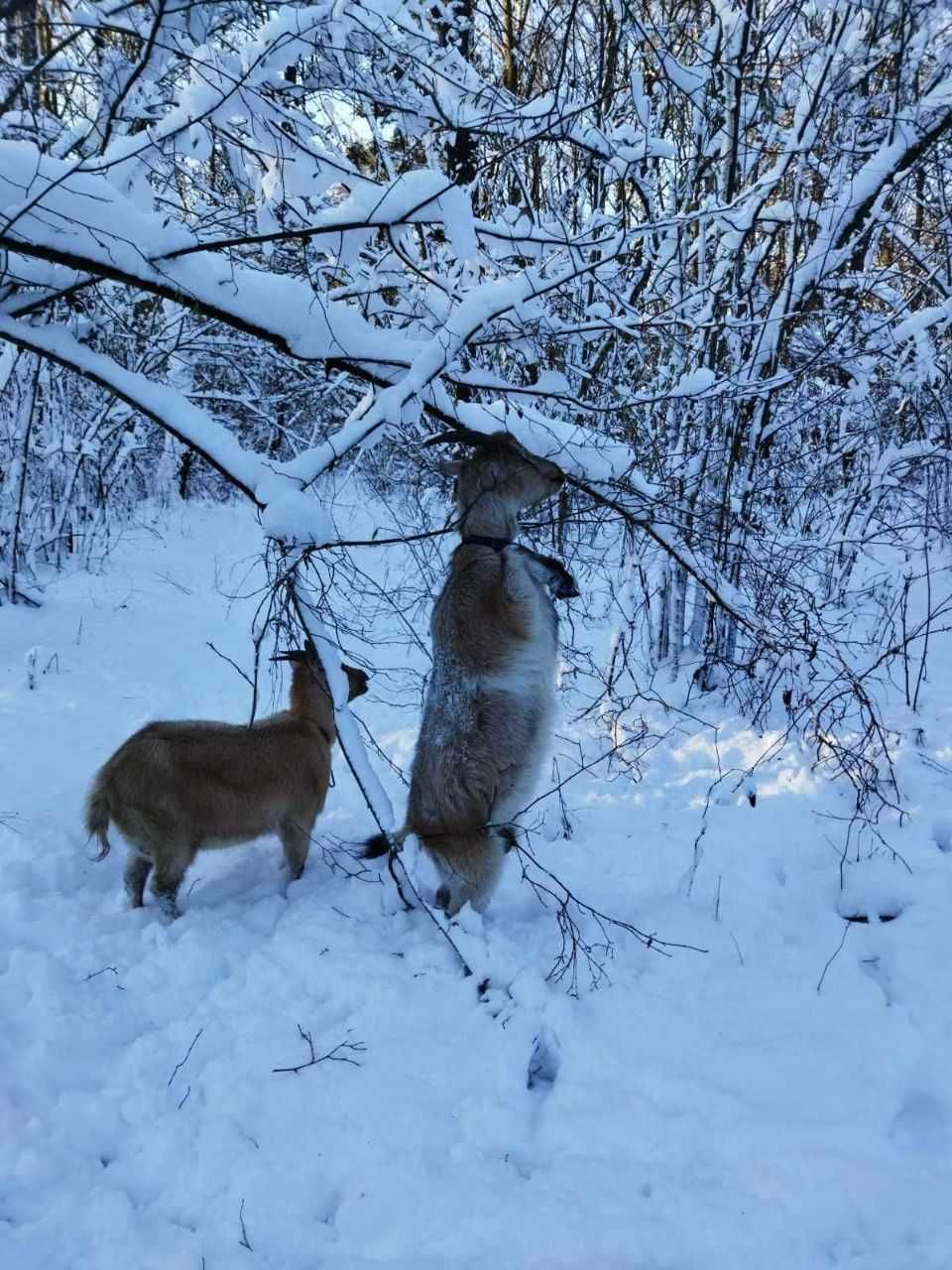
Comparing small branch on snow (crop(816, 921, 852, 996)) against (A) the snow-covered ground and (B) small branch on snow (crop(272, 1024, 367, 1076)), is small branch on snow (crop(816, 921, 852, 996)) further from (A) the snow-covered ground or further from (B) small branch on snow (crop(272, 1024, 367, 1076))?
(B) small branch on snow (crop(272, 1024, 367, 1076))

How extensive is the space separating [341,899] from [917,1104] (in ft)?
8.84

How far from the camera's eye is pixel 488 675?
384 centimetres

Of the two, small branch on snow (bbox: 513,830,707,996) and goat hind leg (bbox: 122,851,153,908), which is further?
goat hind leg (bbox: 122,851,153,908)

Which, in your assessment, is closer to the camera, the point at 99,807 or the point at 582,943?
the point at 582,943

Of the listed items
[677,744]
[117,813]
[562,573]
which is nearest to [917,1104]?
[562,573]

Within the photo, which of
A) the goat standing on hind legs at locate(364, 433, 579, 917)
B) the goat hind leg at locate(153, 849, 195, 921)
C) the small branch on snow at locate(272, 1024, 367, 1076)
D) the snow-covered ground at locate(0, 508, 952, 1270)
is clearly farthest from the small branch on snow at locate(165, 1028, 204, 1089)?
the goat standing on hind legs at locate(364, 433, 579, 917)

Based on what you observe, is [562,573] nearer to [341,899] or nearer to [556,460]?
[556,460]

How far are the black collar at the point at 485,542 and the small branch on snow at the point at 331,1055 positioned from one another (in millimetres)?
2280

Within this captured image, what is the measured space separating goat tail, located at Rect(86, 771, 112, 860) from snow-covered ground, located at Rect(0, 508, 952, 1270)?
39 cm

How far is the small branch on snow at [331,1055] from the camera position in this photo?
9.71 ft

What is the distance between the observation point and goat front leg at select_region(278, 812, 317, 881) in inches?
171

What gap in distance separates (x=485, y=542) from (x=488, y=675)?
66 centimetres

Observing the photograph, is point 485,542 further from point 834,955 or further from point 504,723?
point 834,955

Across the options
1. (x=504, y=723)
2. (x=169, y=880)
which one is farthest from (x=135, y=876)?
(x=504, y=723)
